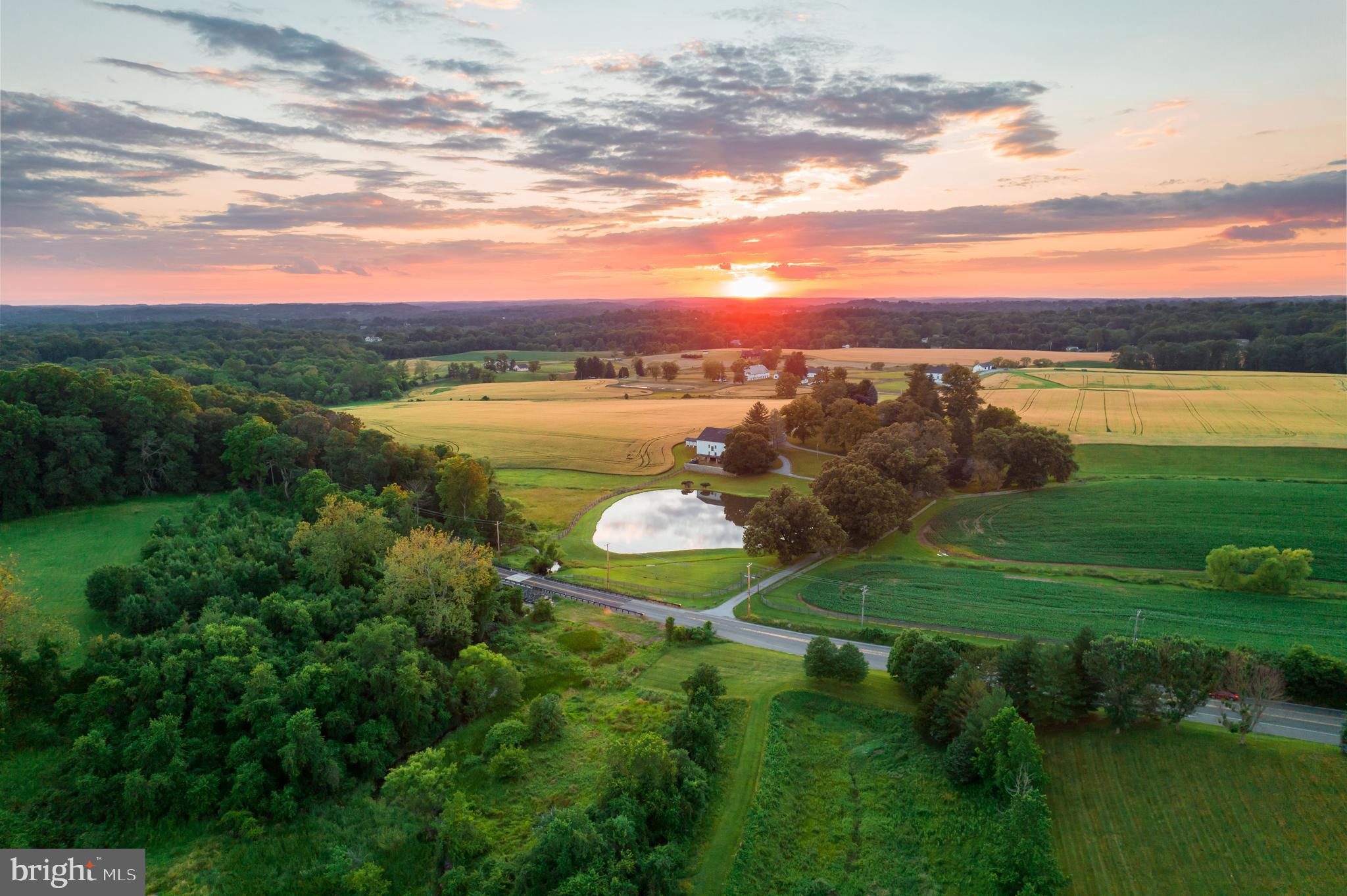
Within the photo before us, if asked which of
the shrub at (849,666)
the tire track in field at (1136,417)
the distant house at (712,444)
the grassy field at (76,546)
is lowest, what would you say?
the shrub at (849,666)

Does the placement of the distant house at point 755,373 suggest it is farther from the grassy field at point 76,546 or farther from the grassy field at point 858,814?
the grassy field at point 858,814

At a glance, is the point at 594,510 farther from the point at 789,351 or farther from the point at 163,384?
the point at 789,351

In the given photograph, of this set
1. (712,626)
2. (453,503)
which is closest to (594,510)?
(453,503)

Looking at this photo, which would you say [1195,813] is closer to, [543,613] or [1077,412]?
[543,613]

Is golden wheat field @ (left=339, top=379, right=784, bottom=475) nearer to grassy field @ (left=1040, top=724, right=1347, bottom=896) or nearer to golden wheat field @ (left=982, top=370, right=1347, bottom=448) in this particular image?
golden wheat field @ (left=982, top=370, right=1347, bottom=448)

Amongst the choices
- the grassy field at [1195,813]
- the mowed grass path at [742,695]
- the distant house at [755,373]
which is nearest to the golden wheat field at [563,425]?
the distant house at [755,373]

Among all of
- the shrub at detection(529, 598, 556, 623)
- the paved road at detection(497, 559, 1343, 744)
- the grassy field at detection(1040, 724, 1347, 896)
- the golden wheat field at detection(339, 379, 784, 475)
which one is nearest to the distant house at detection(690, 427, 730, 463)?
the golden wheat field at detection(339, 379, 784, 475)
